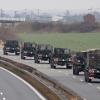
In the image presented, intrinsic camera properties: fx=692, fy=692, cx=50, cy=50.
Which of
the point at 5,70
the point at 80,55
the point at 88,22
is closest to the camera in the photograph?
the point at 80,55

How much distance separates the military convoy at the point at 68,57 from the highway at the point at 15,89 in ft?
13.7

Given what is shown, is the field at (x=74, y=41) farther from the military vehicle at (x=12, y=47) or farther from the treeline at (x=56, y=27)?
the treeline at (x=56, y=27)

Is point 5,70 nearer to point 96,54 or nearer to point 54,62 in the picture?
point 54,62

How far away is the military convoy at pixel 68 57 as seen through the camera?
139 feet

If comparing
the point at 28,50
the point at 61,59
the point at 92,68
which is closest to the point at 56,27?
the point at 28,50

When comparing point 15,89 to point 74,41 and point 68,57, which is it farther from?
point 74,41

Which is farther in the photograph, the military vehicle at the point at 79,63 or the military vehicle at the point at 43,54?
the military vehicle at the point at 43,54

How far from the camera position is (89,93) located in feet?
111

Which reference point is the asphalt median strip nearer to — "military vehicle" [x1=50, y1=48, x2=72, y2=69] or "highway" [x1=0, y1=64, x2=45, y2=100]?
"highway" [x1=0, y1=64, x2=45, y2=100]

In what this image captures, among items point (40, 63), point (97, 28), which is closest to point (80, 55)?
point (40, 63)

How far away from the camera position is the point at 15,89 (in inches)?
1495

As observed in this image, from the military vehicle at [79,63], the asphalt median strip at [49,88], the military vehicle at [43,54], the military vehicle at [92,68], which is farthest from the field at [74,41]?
the military vehicle at [92,68]

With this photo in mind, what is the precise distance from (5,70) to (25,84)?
618 inches

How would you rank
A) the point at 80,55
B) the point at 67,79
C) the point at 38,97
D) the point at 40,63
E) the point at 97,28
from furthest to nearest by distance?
1. the point at 97,28
2. the point at 40,63
3. the point at 80,55
4. the point at 67,79
5. the point at 38,97
